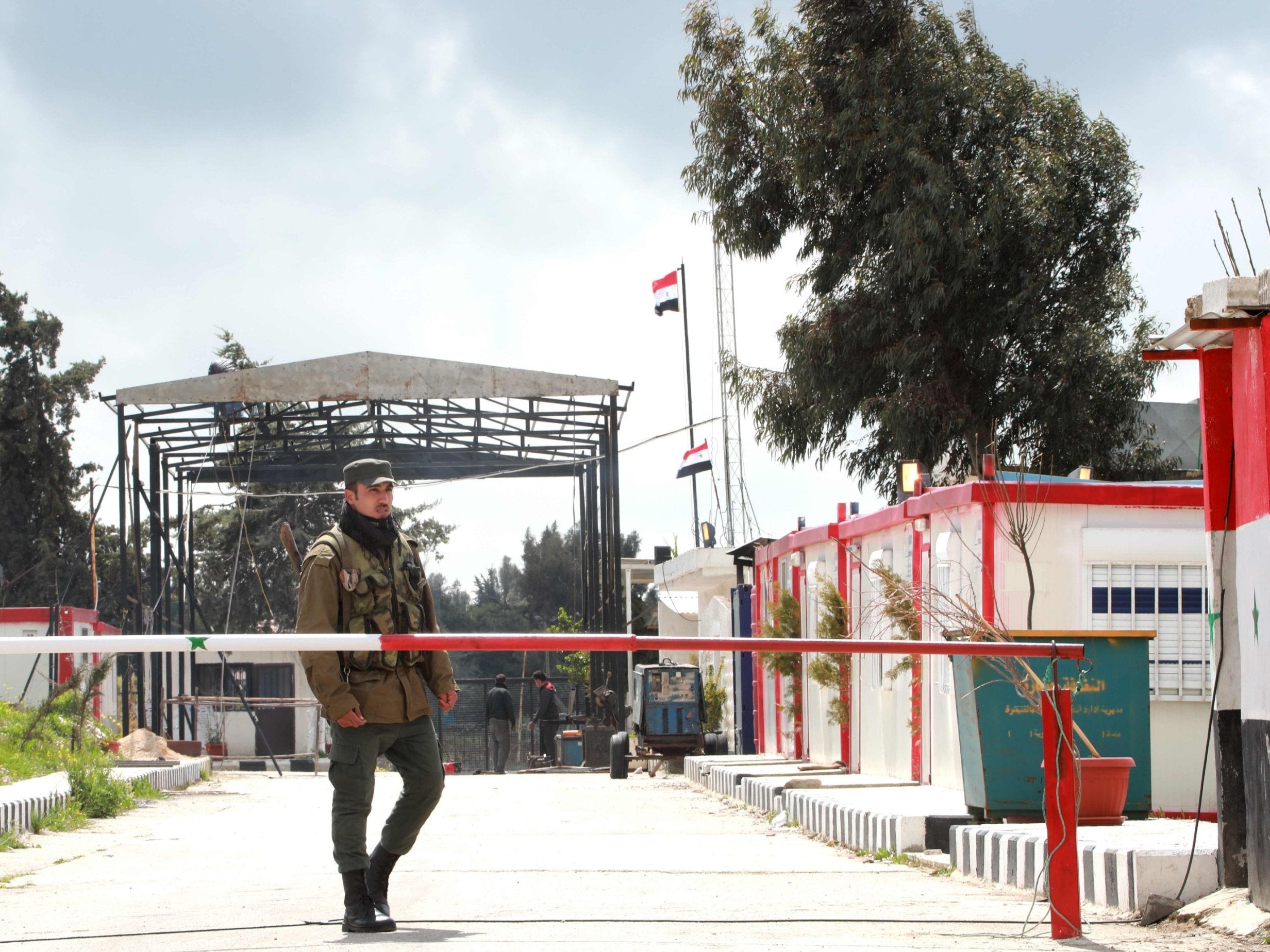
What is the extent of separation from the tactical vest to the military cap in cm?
21

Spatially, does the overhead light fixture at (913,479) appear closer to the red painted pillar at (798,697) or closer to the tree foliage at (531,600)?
the red painted pillar at (798,697)

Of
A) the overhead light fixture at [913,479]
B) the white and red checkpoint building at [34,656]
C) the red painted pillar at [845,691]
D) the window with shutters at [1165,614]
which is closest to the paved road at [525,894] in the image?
the window with shutters at [1165,614]

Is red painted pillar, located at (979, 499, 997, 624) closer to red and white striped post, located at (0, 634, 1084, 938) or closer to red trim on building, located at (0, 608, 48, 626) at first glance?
red and white striped post, located at (0, 634, 1084, 938)

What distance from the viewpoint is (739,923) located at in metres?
5.73

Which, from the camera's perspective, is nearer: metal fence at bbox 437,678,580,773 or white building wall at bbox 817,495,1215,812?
white building wall at bbox 817,495,1215,812

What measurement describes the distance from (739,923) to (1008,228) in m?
19.6

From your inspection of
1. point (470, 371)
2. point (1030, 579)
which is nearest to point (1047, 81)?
point (470, 371)

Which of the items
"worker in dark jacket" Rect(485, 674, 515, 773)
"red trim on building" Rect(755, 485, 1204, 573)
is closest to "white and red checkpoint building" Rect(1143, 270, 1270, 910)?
"red trim on building" Rect(755, 485, 1204, 573)

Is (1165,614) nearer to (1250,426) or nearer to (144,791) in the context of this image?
(1250,426)

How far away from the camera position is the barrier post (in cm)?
530

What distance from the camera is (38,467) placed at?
45562 millimetres

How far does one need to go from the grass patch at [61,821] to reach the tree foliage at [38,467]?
109ft

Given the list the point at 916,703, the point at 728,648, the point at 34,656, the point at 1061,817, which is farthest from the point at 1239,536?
the point at 34,656

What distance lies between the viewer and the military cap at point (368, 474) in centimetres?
592
